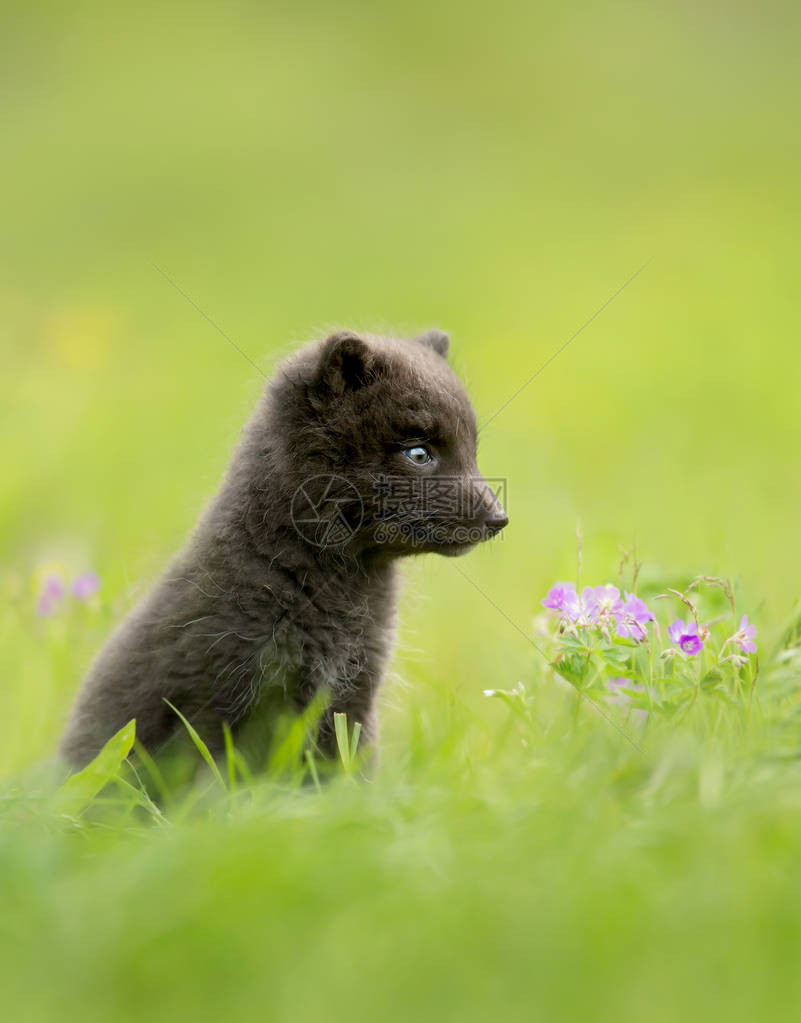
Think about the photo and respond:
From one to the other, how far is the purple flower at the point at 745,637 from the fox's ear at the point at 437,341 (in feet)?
6.18

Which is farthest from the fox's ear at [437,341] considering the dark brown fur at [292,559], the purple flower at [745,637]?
the purple flower at [745,637]

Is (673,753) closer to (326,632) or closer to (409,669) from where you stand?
(326,632)

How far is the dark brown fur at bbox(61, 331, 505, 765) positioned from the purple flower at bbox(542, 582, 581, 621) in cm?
43

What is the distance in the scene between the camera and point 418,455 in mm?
4031

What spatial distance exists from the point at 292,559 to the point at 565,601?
1020 mm

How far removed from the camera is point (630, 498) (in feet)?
25.1

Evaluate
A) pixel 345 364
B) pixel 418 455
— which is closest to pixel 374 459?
pixel 418 455

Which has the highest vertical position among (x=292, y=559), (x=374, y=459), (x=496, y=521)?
(x=374, y=459)

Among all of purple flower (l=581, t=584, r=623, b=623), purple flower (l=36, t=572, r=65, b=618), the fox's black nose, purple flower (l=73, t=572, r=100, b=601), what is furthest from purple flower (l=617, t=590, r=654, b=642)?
purple flower (l=36, t=572, r=65, b=618)

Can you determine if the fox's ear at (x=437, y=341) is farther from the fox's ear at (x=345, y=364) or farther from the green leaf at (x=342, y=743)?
the green leaf at (x=342, y=743)

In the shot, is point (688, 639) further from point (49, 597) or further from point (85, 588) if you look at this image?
point (49, 597)

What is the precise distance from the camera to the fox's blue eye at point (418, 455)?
401 cm

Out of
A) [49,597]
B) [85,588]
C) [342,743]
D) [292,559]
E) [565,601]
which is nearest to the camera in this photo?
[342,743]

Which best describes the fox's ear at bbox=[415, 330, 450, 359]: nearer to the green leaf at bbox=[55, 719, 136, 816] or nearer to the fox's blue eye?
the fox's blue eye
